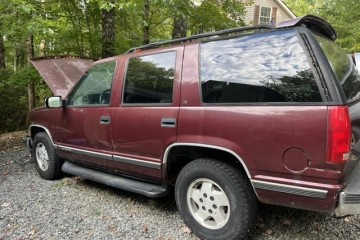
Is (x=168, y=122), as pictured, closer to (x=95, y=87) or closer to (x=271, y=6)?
(x=95, y=87)

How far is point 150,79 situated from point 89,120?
112 cm

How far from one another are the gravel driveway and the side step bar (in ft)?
0.94

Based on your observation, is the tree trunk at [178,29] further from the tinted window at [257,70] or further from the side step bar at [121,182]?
the tinted window at [257,70]

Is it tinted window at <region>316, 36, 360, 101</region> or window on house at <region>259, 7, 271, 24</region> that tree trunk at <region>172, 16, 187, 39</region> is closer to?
tinted window at <region>316, 36, 360, 101</region>

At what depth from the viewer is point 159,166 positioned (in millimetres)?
3461

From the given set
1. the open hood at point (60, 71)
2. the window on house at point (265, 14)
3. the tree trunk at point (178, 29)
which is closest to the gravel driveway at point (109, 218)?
the open hood at point (60, 71)

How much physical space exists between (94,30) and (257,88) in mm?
6851

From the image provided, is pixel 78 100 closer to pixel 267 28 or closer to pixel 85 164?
pixel 85 164

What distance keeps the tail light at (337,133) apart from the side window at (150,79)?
157 cm

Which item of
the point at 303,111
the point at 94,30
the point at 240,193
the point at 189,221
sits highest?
the point at 94,30

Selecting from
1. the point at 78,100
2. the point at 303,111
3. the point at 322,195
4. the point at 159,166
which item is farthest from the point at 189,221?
the point at 78,100

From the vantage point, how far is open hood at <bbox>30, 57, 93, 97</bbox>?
5.94 m

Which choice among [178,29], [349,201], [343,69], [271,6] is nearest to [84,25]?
[178,29]

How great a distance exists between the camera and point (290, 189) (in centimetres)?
258
